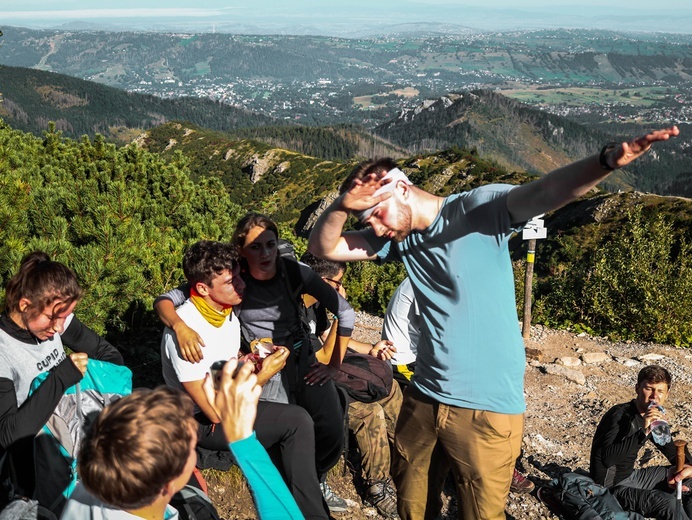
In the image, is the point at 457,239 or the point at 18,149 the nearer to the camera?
the point at 457,239

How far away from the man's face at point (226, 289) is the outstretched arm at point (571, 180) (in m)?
1.58

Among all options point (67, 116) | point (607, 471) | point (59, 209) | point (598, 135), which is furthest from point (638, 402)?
point (67, 116)

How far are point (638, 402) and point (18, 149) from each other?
720 cm

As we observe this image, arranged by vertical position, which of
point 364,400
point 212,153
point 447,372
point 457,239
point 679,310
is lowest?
point 212,153

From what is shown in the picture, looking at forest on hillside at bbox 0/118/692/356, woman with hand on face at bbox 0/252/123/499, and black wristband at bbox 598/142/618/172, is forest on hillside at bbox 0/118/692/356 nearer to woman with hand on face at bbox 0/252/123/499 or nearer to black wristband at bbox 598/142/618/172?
woman with hand on face at bbox 0/252/123/499

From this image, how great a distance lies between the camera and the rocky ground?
4.24m

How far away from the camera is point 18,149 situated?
24.6ft

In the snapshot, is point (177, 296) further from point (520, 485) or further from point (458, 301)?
point (520, 485)

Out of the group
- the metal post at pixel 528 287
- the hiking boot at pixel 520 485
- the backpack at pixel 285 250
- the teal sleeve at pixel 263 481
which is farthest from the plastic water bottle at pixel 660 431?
the metal post at pixel 528 287

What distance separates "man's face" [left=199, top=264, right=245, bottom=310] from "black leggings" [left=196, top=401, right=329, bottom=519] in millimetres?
560

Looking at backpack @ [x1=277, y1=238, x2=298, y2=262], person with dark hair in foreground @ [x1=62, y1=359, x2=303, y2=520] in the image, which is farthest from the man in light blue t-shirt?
backpack @ [x1=277, y1=238, x2=298, y2=262]

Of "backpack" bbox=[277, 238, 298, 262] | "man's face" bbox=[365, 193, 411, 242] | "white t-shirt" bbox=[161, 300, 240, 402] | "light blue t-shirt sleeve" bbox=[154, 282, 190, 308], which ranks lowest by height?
"white t-shirt" bbox=[161, 300, 240, 402]

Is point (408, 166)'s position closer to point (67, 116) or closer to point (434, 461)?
point (434, 461)

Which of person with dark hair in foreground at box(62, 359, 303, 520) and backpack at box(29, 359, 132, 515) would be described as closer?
person with dark hair in foreground at box(62, 359, 303, 520)
